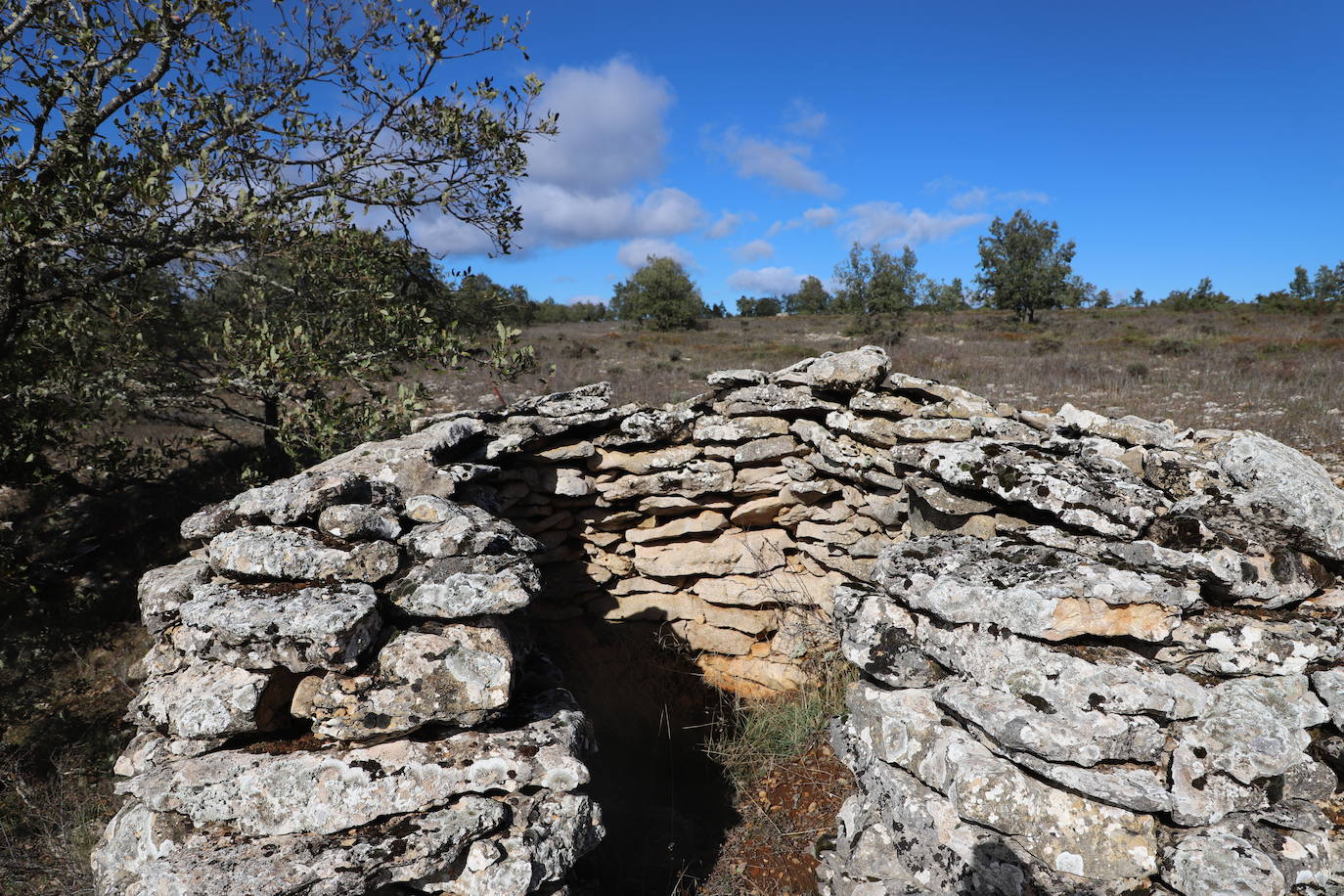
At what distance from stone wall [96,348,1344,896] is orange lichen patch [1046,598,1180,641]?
1 centimetres

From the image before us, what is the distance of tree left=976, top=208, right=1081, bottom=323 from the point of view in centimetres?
3303

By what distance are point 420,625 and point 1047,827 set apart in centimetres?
282

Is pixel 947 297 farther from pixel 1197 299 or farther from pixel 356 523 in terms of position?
pixel 356 523

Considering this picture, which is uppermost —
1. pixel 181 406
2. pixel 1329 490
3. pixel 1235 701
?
pixel 181 406

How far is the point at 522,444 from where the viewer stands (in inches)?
199

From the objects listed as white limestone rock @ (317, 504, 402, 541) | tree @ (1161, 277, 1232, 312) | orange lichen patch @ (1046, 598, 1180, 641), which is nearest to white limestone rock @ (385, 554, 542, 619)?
white limestone rock @ (317, 504, 402, 541)

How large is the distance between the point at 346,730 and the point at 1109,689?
3.19 metres

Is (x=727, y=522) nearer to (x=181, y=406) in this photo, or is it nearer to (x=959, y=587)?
(x=959, y=587)

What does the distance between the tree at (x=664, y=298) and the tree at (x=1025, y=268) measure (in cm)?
1666

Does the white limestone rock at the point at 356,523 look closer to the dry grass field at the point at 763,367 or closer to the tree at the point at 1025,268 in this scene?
the dry grass field at the point at 763,367

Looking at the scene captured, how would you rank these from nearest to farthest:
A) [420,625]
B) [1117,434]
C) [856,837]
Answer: [420,625] < [856,837] < [1117,434]

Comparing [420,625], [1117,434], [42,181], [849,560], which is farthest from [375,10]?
[1117,434]

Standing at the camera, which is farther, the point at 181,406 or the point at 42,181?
the point at 181,406

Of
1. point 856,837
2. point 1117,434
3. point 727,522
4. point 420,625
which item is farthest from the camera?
point 727,522
